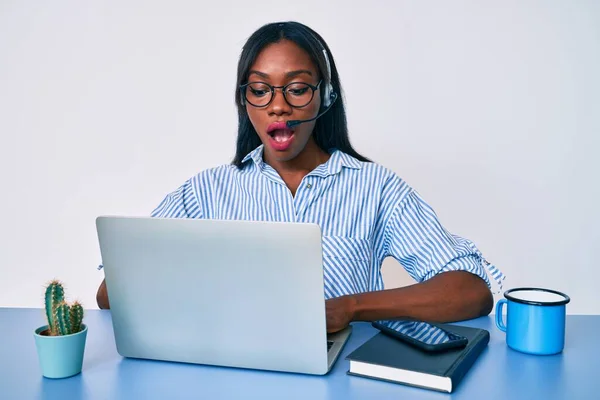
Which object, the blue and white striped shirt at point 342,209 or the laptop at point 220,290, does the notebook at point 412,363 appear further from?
the blue and white striped shirt at point 342,209

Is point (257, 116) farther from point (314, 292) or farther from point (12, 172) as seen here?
point (12, 172)

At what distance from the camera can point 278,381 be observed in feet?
3.21

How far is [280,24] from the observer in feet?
5.65

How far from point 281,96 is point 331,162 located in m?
0.25

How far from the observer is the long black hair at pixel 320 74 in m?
1.68

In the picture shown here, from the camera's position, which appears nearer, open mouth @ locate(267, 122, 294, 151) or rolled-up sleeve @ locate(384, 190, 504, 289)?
rolled-up sleeve @ locate(384, 190, 504, 289)

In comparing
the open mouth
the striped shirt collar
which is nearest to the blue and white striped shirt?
the striped shirt collar

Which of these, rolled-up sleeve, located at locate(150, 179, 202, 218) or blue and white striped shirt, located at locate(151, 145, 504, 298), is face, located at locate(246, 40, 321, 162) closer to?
blue and white striped shirt, located at locate(151, 145, 504, 298)

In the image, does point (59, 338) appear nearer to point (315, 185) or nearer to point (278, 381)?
point (278, 381)

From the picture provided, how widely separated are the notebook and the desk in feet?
0.05

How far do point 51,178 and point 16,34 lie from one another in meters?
0.69

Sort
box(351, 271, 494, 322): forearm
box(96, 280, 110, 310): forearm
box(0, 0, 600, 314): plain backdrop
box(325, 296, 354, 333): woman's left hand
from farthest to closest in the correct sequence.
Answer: box(0, 0, 600, 314): plain backdrop → box(96, 280, 110, 310): forearm → box(351, 271, 494, 322): forearm → box(325, 296, 354, 333): woman's left hand

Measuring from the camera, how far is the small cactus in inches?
39.4

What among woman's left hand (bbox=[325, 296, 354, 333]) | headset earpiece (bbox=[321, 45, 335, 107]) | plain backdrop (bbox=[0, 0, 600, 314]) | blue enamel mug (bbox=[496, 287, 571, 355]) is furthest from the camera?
plain backdrop (bbox=[0, 0, 600, 314])
